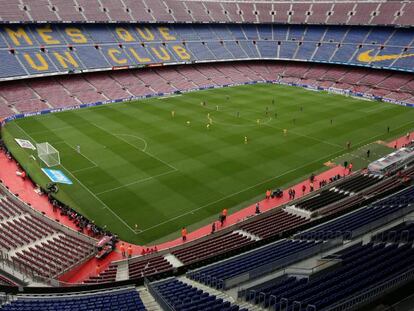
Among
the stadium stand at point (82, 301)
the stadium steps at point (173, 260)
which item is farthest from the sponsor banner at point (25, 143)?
the stadium stand at point (82, 301)

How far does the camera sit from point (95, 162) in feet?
122

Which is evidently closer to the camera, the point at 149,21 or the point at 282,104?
the point at 282,104

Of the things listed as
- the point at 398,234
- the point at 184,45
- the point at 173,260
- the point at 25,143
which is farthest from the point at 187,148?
the point at 184,45

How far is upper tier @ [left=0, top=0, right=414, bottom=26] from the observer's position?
66.0 metres

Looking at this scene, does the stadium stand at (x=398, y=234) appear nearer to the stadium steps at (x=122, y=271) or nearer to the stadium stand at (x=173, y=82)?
the stadium steps at (x=122, y=271)

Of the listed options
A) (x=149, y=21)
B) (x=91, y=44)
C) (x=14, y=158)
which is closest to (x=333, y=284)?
(x=14, y=158)

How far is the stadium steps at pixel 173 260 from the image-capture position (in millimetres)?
21875

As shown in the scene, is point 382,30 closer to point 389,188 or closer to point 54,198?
point 389,188

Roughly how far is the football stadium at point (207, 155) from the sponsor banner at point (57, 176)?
0.09m

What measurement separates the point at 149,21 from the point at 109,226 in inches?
2282

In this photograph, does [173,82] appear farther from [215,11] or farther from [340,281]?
[340,281]

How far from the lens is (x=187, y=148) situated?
4044cm

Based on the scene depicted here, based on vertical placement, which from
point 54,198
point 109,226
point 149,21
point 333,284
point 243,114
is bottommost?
point 333,284

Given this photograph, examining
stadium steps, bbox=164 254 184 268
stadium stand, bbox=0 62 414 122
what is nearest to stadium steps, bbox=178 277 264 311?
stadium steps, bbox=164 254 184 268
